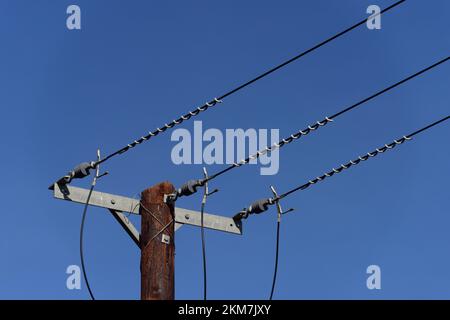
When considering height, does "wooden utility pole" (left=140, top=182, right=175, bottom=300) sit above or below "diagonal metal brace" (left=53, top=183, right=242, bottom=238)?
below

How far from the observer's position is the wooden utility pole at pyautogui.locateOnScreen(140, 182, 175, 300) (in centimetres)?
1772

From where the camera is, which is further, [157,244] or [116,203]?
[116,203]

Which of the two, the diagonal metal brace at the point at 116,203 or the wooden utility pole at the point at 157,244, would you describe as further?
the diagonal metal brace at the point at 116,203

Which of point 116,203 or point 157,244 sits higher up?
point 116,203

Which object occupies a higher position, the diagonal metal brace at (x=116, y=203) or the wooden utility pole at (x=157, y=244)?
the diagonal metal brace at (x=116, y=203)

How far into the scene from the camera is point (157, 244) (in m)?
17.9

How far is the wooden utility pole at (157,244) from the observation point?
17.7 m

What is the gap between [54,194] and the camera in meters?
18.1
